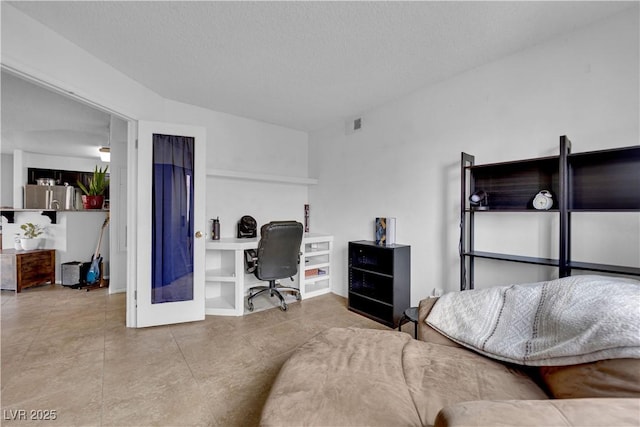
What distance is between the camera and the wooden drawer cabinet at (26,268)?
13.2 ft

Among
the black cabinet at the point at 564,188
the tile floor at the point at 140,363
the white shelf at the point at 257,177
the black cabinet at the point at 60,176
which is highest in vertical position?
the black cabinet at the point at 60,176

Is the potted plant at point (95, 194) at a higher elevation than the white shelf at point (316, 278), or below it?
higher

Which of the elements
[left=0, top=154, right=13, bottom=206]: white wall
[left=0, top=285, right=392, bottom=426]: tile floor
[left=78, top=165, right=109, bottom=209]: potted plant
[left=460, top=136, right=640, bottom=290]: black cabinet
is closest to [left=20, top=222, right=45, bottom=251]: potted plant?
[left=78, top=165, right=109, bottom=209]: potted plant

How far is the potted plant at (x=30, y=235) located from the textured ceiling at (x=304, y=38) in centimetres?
376

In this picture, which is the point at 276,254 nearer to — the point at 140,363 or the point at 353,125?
the point at 140,363

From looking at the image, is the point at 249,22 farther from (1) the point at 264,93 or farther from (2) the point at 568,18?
(2) the point at 568,18

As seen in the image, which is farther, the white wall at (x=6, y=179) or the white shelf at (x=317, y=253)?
the white wall at (x=6, y=179)

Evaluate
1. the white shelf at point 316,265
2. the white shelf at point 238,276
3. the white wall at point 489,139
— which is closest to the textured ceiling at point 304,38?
the white wall at point 489,139

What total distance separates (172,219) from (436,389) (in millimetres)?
2870

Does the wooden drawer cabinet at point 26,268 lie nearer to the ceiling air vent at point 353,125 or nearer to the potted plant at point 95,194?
the potted plant at point 95,194

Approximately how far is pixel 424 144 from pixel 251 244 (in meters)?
2.33

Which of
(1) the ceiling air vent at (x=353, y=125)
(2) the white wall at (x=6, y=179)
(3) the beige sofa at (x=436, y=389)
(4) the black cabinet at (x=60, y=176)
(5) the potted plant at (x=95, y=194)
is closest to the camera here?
(3) the beige sofa at (x=436, y=389)

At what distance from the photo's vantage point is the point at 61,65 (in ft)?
6.85

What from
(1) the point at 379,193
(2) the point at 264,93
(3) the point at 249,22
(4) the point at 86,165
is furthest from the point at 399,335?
(4) the point at 86,165
